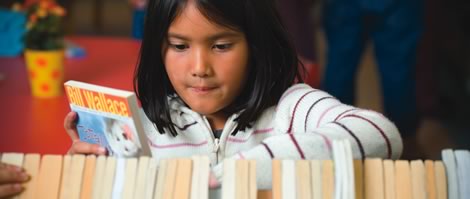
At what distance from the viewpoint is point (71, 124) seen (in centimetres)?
63

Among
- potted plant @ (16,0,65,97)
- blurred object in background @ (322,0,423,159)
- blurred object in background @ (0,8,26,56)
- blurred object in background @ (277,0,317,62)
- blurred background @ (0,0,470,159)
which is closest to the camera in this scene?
potted plant @ (16,0,65,97)

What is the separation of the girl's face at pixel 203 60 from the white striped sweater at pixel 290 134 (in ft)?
0.19

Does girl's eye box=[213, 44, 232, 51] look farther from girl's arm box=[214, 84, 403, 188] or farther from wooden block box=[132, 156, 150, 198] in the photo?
Answer: wooden block box=[132, 156, 150, 198]

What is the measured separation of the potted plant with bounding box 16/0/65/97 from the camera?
4.60ft

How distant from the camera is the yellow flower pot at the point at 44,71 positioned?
141 cm

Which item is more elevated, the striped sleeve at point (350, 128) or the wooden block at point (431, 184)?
the striped sleeve at point (350, 128)

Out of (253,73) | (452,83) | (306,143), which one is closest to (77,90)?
(306,143)

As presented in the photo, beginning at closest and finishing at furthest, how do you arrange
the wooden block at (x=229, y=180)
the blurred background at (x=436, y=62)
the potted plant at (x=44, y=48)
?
the wooden block at (x=229, y=180)
the potted plant at (x=44, y=48)
the blurred background at (x=436, y=62)

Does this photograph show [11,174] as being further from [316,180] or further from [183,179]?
[316,180]

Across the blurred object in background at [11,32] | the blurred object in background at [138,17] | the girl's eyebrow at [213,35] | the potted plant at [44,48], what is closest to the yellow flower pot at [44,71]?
the potted plant at [44,48]

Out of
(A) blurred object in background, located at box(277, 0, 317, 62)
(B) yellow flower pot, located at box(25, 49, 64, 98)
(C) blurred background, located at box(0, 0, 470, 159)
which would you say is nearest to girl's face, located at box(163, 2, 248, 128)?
(B) yellow flower pot, located at box(25, 49, 64, 98)

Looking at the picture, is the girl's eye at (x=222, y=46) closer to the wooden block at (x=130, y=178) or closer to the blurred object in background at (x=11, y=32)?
the wooden block at (x=130, y=178)

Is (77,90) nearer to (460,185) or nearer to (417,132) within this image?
(460,185)

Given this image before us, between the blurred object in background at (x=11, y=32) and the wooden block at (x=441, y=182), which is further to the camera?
the blurred object in background at (x=11, y=32)
